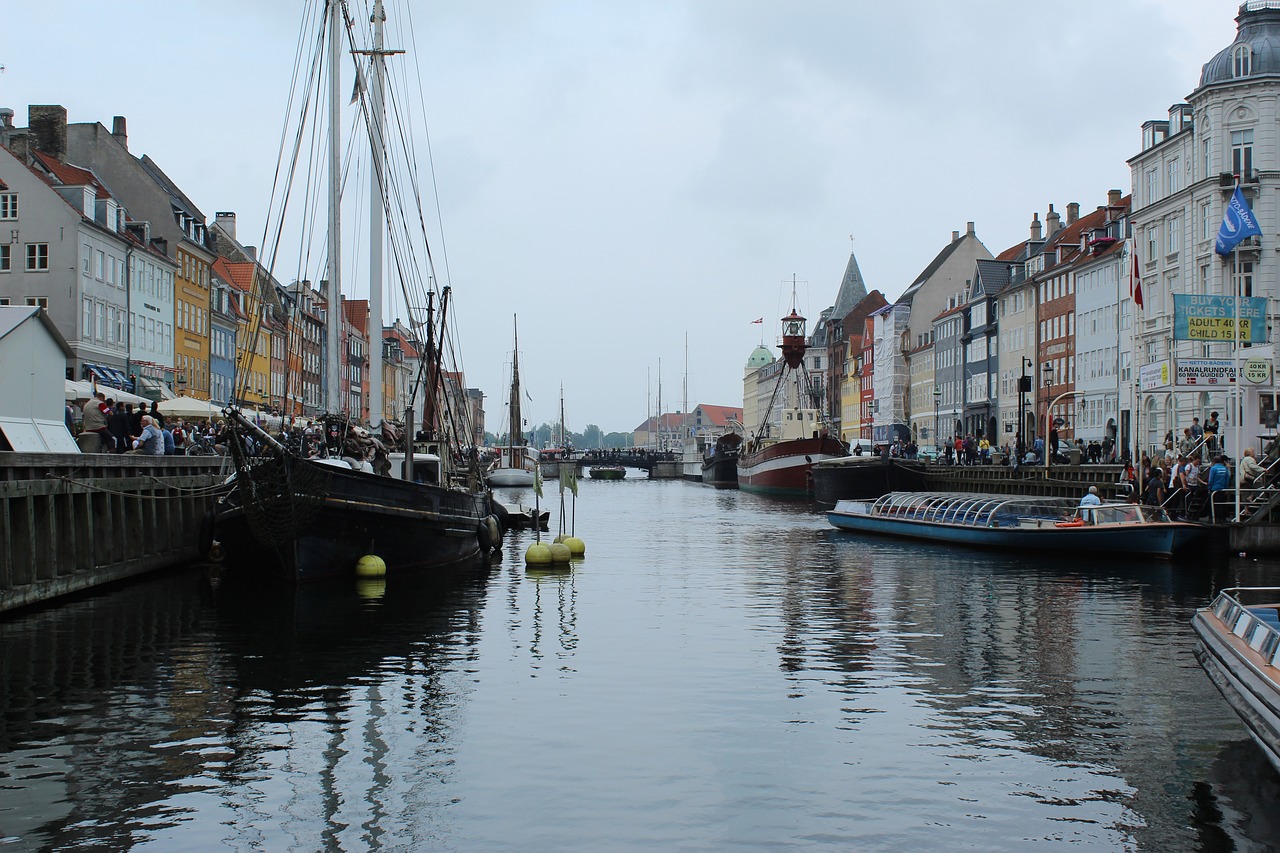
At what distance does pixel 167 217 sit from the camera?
77875 millimetres

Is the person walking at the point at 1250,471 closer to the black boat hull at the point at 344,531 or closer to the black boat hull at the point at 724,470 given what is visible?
the black boat hull at the point at 344,531

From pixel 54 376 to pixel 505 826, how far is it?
2342 centimetres

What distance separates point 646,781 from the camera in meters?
12.9

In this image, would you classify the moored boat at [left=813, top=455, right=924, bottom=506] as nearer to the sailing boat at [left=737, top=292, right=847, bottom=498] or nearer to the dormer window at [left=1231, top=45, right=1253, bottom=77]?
the sailing boat at [left=737, top=292, right=847, bottom=498]

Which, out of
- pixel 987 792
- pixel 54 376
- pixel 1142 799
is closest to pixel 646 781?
pixel 987 792

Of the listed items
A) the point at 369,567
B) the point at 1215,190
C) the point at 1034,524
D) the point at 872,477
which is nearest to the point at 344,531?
the point at 369,567

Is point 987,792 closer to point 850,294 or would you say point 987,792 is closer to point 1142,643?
point 1142,643

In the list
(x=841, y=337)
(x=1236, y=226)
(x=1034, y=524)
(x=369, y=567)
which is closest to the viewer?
(x=369, y=567)

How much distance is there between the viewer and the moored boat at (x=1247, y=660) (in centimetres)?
1161

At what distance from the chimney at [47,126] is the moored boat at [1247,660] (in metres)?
65.9

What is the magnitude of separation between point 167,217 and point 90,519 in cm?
5464

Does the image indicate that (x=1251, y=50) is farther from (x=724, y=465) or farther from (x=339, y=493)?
(x=724, y=465)

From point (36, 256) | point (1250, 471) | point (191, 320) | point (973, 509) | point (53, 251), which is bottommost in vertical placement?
point (973, 509)

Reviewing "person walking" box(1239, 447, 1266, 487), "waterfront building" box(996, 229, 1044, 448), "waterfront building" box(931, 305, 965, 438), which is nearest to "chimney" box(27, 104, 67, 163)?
"person walking" box(1239, 447, 1266, 487)
